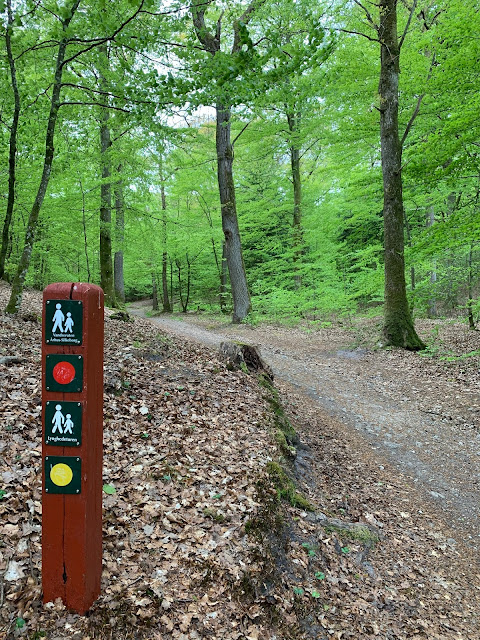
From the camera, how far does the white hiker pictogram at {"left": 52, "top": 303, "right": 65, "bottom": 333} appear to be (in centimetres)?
198

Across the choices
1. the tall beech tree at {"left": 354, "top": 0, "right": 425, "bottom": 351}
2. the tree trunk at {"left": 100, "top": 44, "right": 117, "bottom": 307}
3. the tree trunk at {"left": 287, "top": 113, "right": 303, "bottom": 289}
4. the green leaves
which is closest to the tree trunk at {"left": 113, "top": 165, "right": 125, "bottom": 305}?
the tree trunk at {"left": 100, "top": 44, "right": 117, "bottom": 307}

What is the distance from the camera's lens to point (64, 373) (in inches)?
79.8

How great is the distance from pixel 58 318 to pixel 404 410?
21.9 ft

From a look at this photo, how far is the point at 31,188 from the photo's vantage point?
11.0 metres

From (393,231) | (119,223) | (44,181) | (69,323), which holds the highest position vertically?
(119,223)

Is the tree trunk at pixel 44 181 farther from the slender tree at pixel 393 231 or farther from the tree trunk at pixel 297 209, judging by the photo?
the tree trunk at pixel 297 209

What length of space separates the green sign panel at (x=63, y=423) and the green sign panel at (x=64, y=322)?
0.34 meters

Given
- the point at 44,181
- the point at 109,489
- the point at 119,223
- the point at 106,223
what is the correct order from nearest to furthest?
1. the point at 109,489
2. the point at 44,181
3. the point at 106,223
4. the point at 119,223

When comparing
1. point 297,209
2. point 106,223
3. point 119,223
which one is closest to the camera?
point 106,223

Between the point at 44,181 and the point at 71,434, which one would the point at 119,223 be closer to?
the point at 44,181

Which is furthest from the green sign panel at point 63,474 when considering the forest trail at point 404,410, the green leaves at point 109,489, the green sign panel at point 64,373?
the forest trail at point 404,410

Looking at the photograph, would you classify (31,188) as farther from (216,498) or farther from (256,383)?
(216,498)

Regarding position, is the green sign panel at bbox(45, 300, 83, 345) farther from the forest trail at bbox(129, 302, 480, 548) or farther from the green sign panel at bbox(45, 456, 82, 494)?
the forest trail at bbox(129, 302, 480, 548)

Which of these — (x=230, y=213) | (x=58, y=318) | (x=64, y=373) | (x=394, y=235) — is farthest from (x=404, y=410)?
(x=230, y=213)
